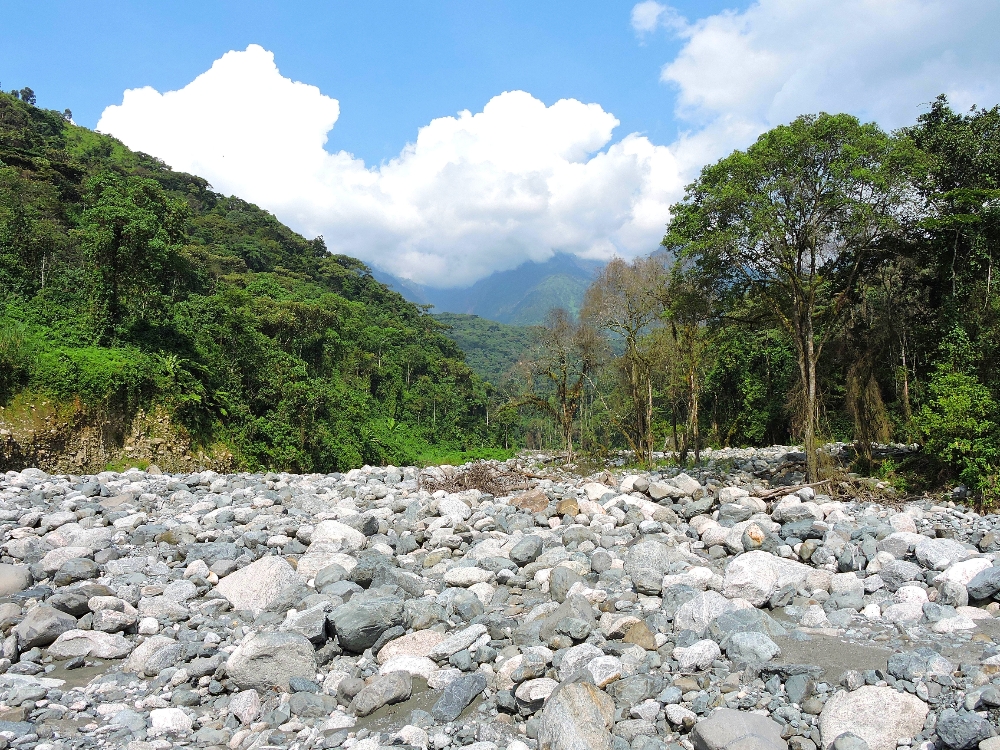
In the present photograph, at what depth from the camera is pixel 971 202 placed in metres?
14.0

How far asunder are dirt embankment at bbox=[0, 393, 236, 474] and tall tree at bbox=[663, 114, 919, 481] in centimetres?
1445

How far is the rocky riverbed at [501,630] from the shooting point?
12.5ft

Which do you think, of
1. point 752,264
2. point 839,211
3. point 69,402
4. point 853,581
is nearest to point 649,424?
point 752,264

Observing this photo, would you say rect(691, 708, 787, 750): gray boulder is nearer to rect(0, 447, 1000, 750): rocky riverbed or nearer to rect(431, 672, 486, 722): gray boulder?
rect(0, 447, 1000, 750): rocky riverbed

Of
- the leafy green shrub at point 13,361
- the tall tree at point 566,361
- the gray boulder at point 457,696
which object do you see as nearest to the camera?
the gray boulder at point 457,696

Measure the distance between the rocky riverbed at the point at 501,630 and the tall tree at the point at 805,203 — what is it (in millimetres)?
4769

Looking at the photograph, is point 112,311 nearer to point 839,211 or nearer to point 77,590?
point 77,590

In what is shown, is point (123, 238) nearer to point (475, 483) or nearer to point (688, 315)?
point (475, 483)

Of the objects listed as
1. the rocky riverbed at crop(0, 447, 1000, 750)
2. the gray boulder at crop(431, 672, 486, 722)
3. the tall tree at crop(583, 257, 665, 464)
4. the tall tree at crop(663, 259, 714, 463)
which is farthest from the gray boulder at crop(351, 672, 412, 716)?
the tall tree at crop(583, 257, 665, 464)

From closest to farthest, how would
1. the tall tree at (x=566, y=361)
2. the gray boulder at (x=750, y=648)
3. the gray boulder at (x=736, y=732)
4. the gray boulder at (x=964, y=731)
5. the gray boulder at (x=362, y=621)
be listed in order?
the gray boulder at (x=964, y=731), the gray boulder at (x=736, y=732), the gray boulder at (x=750, y=648), the gray boulder at (x=362, y=621), the tall tree at (x=566, y=361)

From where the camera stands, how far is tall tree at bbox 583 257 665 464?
18.4 metres

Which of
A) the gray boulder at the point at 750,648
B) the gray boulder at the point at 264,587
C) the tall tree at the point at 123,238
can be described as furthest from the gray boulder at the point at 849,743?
the tall tree at the point at 123,238

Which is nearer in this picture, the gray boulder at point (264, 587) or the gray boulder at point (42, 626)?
the gray boulder at point (42, 626)

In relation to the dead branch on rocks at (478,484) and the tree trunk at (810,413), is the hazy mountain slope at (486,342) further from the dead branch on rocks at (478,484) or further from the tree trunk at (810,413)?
the tree trunk at (810,413)
